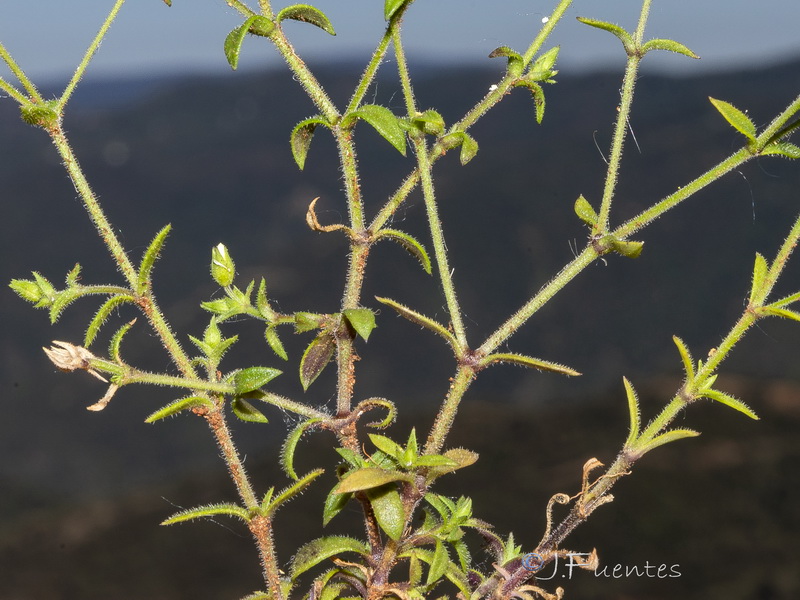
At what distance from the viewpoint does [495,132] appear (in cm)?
270

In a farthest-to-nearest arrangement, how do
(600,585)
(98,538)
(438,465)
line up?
(98,538) < (600,585) < (438,465)

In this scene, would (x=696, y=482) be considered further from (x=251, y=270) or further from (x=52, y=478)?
(x=52, y=478)

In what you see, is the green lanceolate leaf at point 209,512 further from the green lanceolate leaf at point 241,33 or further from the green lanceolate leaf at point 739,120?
the green lanceolate leaf at point 739,120

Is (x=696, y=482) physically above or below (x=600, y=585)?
above

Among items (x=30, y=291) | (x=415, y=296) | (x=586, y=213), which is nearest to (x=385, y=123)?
(x=586, y=213)

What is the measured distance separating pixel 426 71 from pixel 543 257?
2.36 feet

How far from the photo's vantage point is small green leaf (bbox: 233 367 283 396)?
0.53 m

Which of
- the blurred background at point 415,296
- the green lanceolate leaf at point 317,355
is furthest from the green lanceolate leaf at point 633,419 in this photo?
the blurred background at point 415,296

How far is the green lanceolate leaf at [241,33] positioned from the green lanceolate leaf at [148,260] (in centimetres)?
12

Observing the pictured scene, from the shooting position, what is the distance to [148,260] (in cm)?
54

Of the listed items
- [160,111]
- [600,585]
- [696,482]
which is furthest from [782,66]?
[160,111]

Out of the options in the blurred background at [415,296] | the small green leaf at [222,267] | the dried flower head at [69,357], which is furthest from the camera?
the blurred background at [415,296]

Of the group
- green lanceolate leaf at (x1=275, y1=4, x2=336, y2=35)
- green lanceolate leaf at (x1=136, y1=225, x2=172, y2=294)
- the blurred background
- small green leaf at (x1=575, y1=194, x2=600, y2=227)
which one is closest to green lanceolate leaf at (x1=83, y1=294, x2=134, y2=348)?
green lanceolate leaf at (x1=136, y1=225, x2=172, y2=294)

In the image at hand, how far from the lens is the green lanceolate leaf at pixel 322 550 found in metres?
0.62
